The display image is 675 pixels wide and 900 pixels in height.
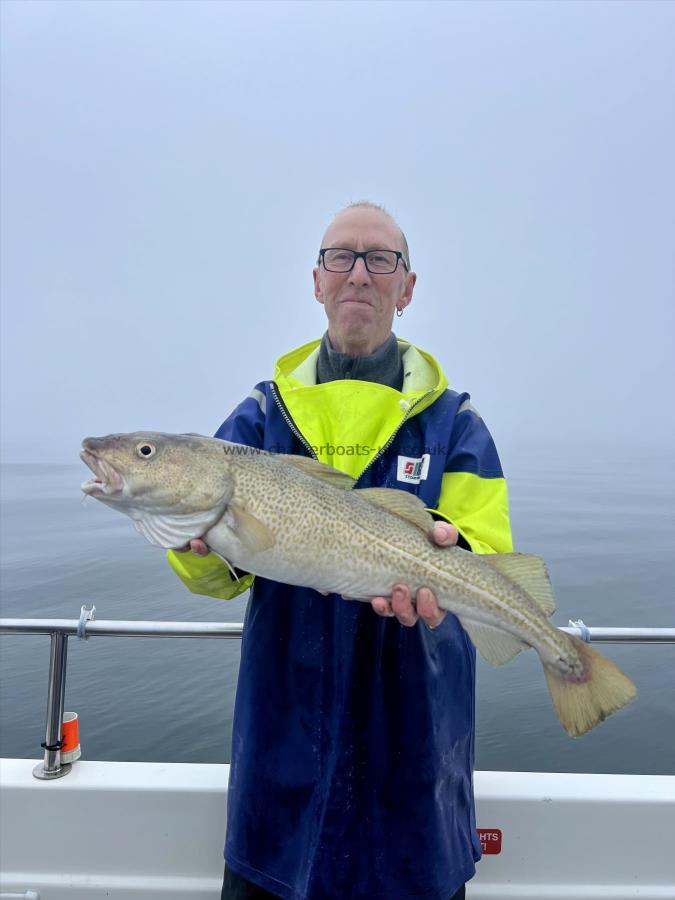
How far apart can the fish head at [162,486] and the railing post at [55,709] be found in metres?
1.34

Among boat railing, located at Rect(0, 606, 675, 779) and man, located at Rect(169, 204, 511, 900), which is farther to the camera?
boat railing, located at Rect(0, 606, 675, 779)

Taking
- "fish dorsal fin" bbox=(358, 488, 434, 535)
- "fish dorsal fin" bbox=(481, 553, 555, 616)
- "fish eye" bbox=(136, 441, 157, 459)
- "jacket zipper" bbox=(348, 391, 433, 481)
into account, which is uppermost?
"jacket zipper" bbox=(348, 391, 433, 481)

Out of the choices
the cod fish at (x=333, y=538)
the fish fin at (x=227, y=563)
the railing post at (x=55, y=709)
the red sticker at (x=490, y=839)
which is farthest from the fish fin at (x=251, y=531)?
the red sticker at (x=490, y=839)

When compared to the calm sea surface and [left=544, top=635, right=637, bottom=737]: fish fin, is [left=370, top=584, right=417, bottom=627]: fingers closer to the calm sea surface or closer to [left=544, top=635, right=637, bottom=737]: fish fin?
[left=544, top=635, right=637, bottom=737]: fish fin

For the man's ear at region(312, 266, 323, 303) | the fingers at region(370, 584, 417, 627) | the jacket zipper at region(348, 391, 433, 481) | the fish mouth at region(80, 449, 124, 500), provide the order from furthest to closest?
the man's ear at region(312, 266, 323, 303) < the jacket zipper at region(348, 391, 433, 481) < the fish mouth at region(80, 449, 124, 500) < the fingers at region(370, 584, 417, 627)

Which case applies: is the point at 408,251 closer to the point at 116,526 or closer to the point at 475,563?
the point at 475,563

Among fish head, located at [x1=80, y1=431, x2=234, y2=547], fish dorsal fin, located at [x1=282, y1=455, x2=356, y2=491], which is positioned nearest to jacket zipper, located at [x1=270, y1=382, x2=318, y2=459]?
fish dorsal fin, located at [x1=282, y1=455, x2=356, y2=491]

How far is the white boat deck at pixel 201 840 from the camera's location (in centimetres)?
298

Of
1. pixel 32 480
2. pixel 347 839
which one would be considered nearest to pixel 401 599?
pixel 347 839

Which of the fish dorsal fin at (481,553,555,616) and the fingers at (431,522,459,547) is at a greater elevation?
the fingers at (431,522,459,547)

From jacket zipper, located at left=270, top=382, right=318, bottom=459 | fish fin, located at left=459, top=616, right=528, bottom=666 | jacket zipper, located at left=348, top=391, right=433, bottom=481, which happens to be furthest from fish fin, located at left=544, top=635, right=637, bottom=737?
jacket zipper, located at left=270, top=382, right=318, bottom=459

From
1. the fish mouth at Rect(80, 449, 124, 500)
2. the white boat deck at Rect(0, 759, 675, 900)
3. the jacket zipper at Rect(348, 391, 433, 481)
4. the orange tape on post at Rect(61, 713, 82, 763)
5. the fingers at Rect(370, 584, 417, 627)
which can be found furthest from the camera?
the orange tape on post at Rect(61, 713, 82, 763)

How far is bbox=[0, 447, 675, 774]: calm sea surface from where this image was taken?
22.9 ft

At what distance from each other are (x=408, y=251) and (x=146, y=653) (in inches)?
340
